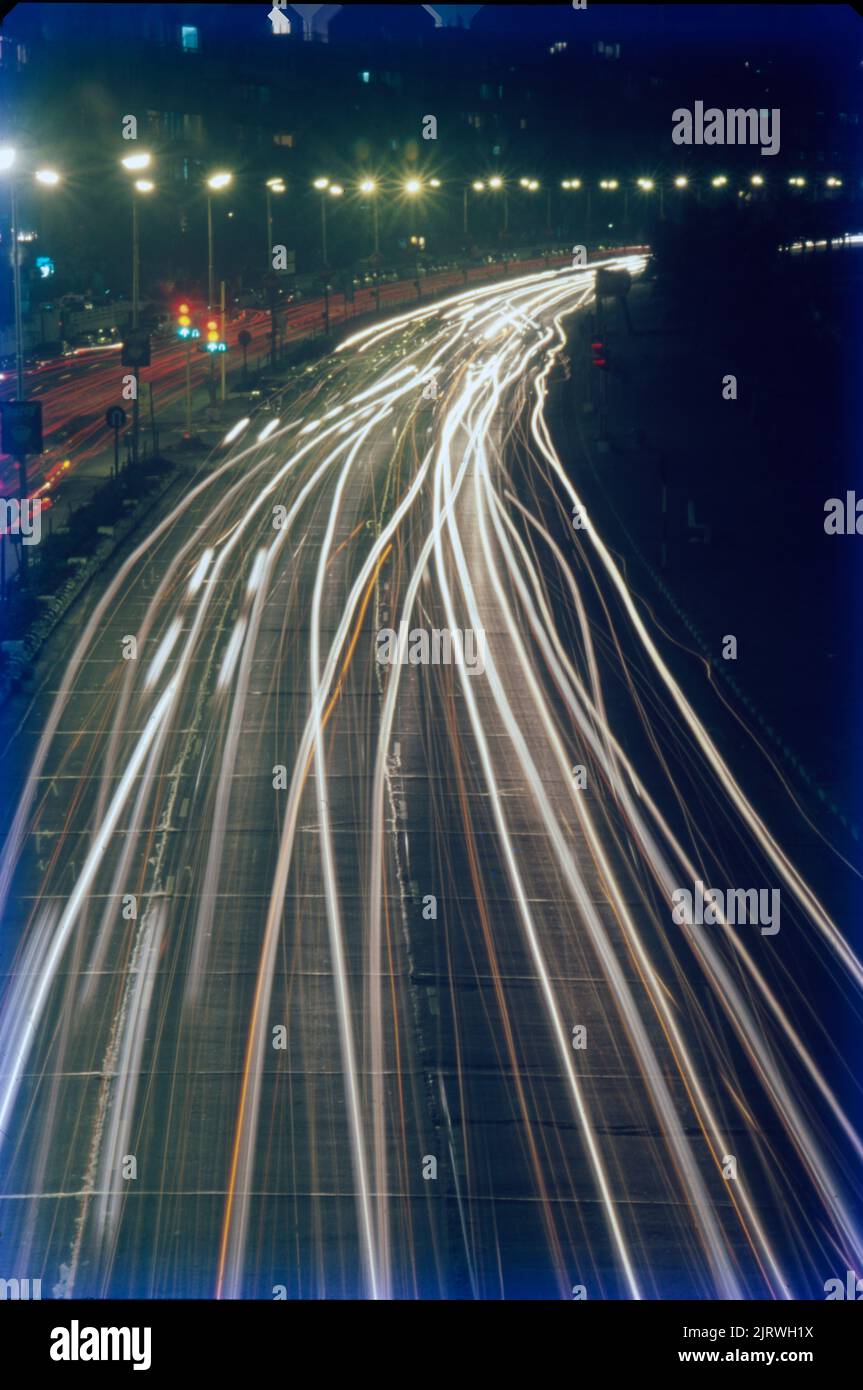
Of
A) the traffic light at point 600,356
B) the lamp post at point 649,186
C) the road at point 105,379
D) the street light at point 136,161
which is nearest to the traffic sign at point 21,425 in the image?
the street light at point 136,161

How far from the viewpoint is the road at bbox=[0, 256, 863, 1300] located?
10445mm

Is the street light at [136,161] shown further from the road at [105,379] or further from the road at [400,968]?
the road at [105,379]

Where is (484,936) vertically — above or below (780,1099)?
above

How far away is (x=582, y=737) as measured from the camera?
2006 cm

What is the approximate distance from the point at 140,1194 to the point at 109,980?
3267mm

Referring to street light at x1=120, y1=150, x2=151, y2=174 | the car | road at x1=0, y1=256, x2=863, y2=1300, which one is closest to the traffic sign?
road at x1=0, y1=256, x2=863, y2=1300

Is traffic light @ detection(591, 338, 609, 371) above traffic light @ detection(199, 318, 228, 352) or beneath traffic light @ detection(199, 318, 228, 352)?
beneath

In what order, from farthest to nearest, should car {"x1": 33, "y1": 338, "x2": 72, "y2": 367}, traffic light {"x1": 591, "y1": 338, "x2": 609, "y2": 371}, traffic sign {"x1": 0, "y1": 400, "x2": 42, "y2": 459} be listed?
car {"x1": 33, "y1": 338, "x2": 72, "y2": 367} < traffic light {"x1": 591, "y1": 338, "x2": 609, "y2": 371} < traffic sign {"x1": 0, "y1": 400, "x2": 42, "y2": 459}

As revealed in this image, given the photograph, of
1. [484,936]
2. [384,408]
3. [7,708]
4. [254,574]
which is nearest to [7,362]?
[384,408]

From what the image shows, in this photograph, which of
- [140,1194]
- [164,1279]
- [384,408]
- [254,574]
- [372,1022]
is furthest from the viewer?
[384,408]

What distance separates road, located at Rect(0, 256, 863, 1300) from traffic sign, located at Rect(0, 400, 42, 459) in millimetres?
2703

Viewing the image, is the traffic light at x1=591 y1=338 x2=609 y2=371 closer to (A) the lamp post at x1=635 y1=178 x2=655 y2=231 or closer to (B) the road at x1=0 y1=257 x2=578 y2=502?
(B) the road at x1=0 y1=257 x2=578 y2=502

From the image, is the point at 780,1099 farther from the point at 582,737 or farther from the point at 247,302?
the point at 247,302

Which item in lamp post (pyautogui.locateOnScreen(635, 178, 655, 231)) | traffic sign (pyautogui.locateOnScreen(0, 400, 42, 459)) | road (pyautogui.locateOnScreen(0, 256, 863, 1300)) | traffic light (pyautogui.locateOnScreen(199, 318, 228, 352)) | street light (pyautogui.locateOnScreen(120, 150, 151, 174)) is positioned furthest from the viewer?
lamp post (pyautogui.locateOnScreen(635, 178, 655, 231))
